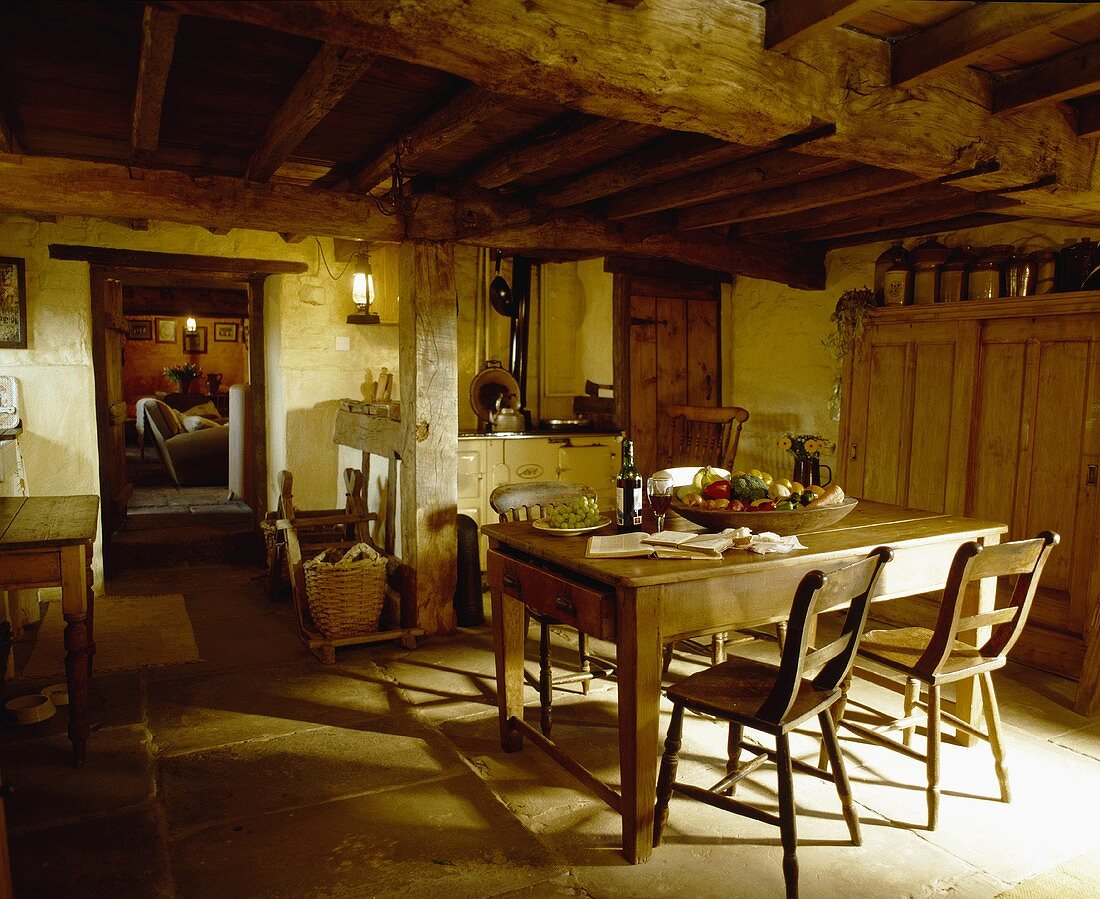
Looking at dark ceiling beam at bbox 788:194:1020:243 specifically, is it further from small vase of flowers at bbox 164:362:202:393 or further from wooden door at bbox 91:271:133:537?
small vase of flowers at bbox 164:362:202:393

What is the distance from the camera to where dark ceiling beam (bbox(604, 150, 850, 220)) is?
3.47 m

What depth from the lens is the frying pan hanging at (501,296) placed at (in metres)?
6.52

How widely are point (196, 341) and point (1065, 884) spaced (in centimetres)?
1489

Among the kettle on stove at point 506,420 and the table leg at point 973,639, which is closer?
the table leg at point 973,639

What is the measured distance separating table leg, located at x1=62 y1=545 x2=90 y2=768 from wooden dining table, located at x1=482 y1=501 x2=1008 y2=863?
1.51 metres

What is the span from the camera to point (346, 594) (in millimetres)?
4258

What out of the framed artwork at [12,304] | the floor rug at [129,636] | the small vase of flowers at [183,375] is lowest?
the floor rug at [129,636]

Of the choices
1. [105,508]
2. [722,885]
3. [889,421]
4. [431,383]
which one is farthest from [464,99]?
[105,508]

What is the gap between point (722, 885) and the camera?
232 centimetres

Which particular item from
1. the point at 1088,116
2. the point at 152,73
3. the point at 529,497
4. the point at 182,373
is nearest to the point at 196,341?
the point at 182,373

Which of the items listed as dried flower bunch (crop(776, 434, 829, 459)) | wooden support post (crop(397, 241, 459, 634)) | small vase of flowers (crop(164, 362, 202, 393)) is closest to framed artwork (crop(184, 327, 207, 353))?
small vase of flowers (crop(164, 362, 202, 393))

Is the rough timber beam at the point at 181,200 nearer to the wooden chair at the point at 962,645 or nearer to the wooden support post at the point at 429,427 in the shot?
the wooden support post at the point at 429,427

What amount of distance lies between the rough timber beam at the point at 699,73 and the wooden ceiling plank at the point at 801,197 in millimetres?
475

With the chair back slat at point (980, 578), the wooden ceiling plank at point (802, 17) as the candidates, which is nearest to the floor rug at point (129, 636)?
the chair back slat at point (980, 578)
